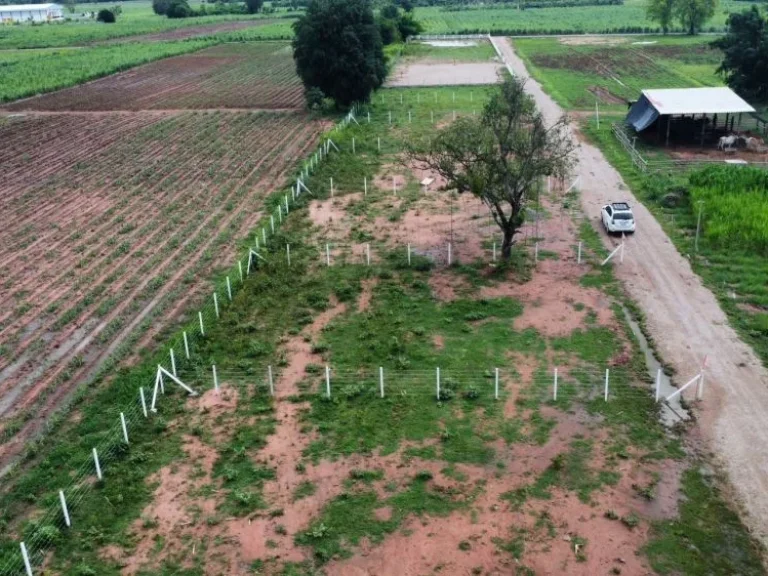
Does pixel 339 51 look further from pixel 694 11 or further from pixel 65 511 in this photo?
pixel 694 11

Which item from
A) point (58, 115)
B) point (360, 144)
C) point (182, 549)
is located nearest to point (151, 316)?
point (182, 549)

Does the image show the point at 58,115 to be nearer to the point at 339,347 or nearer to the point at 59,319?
the point at 59,319

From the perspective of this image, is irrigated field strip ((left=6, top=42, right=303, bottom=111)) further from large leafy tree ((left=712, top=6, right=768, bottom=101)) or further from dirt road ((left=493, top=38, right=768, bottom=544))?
dirt road ((left=493, top=38, right=768, bottom=544))

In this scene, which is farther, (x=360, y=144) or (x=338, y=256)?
(x=360, y=144)

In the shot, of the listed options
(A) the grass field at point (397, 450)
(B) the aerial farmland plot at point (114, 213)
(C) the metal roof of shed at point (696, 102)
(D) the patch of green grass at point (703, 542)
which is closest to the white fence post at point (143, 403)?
(A) the grass field at point (397, 450)

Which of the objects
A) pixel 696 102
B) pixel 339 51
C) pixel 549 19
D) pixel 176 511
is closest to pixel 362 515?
pixel 176 511

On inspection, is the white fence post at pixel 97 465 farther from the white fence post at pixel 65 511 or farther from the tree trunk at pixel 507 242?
the tree trunk at pixel 507 242
